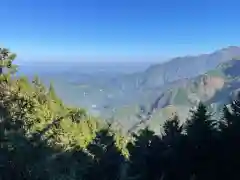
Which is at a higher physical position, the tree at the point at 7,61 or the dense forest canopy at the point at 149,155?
the tree at the point at 7,61

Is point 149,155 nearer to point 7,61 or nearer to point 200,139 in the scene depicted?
point 200,139

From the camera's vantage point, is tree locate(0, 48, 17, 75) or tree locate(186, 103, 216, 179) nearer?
Answer: tree locate(186, 103, 216, 179)

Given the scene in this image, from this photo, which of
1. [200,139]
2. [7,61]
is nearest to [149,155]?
[200,139]

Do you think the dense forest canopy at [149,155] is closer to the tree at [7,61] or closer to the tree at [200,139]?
the tree at [200,139]

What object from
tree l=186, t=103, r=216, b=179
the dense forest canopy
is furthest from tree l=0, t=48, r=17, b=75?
tree l=186, t=103, r=216, b=179

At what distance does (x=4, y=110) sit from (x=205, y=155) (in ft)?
39.5

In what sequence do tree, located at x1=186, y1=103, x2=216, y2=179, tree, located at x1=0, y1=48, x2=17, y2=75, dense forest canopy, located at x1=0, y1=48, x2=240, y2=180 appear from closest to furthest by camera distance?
dense forest canopy, located at x1=0, y1=48, x2=240, y2=180, tree, located at x1=186, y1=103, x2=216, y2=179, tree, located at x1=0, y1=48, x2=17, y2=75

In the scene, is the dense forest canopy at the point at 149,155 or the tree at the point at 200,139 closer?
the dense forest canopy at the point at 149,155

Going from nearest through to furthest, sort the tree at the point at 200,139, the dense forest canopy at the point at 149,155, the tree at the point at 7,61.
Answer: the dense forest canopy at the point at 149,155 < the tree at the point at 200,139 < the tree at the point at 7,61

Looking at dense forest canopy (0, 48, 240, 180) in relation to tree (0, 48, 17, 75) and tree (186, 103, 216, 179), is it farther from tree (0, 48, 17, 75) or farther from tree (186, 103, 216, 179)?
tree (0, 48, 17, 75)

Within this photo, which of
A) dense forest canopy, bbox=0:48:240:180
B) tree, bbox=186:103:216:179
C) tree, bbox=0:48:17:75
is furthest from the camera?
tree, bbox=0:48:17:75

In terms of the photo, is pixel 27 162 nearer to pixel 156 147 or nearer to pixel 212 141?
pixel 156 147

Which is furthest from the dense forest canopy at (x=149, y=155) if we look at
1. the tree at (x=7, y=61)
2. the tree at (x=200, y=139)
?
the tree at (x=7, y=61)

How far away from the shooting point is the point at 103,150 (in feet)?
61.8
